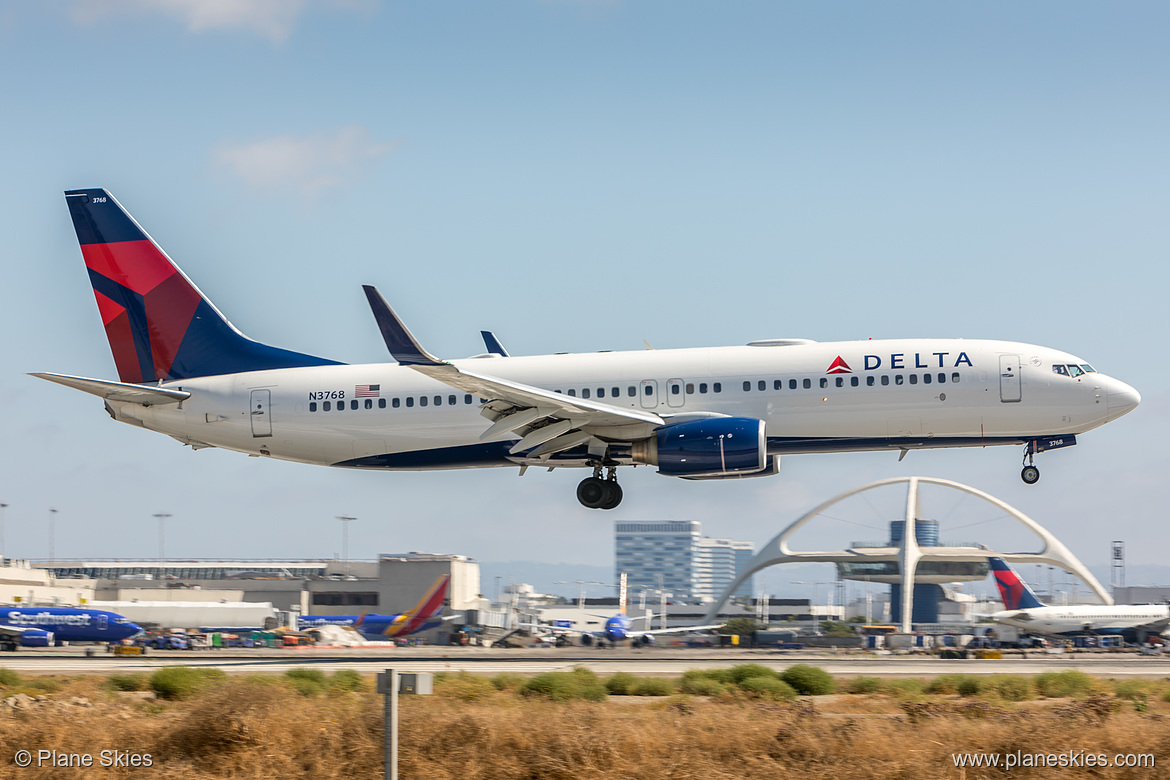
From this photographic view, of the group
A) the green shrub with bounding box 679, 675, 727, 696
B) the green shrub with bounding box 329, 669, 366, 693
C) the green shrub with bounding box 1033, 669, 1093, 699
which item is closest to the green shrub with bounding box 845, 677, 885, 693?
the green shrub with bounding box 679, 675, 727, 696

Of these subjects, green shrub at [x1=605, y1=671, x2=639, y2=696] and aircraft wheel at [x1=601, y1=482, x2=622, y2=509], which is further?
aircraft wheel at [x1=601, y1=482, x2=622, y2=509]

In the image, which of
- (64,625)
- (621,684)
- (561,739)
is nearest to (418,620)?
(64,625)

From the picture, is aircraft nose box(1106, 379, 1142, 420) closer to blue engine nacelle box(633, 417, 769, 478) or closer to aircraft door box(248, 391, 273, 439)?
blue engine nacelle box(633, 417, 769, 478)

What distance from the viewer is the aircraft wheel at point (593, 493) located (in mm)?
38812

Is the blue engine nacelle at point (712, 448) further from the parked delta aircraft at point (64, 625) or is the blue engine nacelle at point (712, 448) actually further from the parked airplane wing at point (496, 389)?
the parked delta aircraft at point (64, 625)

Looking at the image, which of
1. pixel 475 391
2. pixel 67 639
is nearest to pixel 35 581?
pixel 67 639

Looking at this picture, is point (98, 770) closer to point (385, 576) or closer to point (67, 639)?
point (67, 639)

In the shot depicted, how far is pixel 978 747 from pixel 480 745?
28.5 feet

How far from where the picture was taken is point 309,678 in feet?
96.6

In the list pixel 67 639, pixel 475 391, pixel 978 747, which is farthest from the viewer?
pixel 67 639

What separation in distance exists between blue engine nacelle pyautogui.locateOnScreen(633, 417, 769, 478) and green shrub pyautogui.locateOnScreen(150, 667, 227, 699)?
48.9 feet

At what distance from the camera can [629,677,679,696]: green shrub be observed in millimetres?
27500

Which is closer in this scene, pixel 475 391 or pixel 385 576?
pixel 475 391

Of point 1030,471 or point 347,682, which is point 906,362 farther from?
point 347,682
